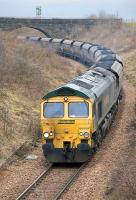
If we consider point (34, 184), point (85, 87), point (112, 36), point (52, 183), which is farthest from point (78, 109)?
point (112, 36)

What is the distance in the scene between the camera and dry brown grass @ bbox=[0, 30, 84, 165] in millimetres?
23047

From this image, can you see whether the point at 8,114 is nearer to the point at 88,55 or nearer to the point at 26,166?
the point at 26,166

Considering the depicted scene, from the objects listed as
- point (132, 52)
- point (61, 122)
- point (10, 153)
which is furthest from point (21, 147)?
point (132, 52)

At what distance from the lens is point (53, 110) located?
19.2m

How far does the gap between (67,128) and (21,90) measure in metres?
11.6

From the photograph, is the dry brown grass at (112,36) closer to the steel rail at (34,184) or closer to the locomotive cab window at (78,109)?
the locomotive cab window at (78,109)

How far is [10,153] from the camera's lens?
68.3ft

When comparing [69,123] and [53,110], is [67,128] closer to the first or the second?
[69,123]

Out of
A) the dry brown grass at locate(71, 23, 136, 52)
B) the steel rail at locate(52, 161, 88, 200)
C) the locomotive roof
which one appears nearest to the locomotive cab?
the locomotive roof

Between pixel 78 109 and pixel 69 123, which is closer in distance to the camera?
pixel 69 123

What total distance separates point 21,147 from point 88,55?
28366mm

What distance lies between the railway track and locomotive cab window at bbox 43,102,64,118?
6.48 ft

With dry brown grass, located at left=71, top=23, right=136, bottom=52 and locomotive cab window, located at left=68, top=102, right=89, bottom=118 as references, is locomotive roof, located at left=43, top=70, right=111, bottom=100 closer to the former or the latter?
locomotive cab window, located at left=68, top=102, right=89, bottom=118

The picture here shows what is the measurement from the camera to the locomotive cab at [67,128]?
1889 cm
